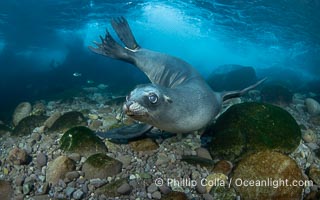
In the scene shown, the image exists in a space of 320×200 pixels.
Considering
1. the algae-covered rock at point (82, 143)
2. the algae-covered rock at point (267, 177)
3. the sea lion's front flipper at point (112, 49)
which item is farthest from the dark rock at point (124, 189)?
the sea lion's front flipper at point (112, 49)

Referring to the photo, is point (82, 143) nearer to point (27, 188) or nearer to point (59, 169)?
point (59, 169)

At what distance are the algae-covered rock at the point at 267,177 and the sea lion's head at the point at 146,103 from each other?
1.28m

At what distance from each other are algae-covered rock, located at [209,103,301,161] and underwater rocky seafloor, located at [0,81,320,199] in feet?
0.05

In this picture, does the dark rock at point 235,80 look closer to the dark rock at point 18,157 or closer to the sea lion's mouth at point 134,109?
the dark rock at point 18,157

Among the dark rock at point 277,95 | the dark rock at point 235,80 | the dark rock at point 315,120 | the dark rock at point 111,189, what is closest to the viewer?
the dark rock at point 111,189

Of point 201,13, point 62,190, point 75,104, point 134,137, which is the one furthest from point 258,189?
point 201,13

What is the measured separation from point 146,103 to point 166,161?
3.91 feet

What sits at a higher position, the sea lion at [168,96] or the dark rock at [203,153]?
the sea lion at [168,96]

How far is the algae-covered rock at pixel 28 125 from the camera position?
5.40 meters

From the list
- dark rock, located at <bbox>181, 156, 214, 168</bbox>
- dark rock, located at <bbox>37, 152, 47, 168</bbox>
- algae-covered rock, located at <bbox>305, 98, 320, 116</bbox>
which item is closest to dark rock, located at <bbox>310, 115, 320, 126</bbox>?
algae-covered rock, located at <bbox>305, 98, 320, 116</bbox>

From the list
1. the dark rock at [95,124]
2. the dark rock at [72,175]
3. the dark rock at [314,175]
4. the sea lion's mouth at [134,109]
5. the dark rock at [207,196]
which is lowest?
the dark rock at [95,124]

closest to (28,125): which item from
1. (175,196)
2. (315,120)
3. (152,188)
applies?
(152,188)

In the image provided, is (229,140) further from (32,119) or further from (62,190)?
(32,119)

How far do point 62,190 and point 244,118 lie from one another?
2909 millimetres
